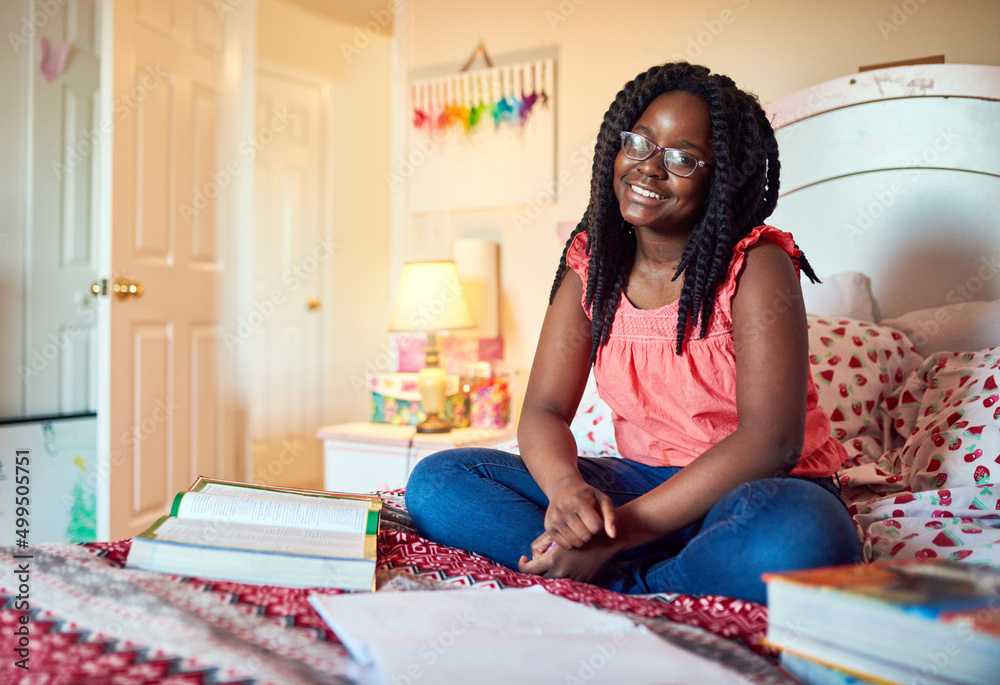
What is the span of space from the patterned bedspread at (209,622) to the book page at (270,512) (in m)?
0.08

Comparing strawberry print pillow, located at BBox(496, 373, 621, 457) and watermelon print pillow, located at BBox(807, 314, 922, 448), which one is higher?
watermelon print pillow, located at BBox(807, 314, 922, 448)

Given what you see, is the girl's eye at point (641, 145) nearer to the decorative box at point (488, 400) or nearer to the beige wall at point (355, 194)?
the decorative box at point (488, 400)

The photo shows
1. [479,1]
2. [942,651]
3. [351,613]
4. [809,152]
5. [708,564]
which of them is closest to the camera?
[942,651]

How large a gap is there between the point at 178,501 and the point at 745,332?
0.84 m

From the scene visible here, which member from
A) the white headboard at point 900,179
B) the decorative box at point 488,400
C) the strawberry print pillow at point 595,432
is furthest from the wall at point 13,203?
the white headboard at point 900,179

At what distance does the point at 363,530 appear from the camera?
3.39ft

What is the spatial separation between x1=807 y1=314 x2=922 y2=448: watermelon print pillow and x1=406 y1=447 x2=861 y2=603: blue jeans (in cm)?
45

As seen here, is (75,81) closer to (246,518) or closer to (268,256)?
(268,256)

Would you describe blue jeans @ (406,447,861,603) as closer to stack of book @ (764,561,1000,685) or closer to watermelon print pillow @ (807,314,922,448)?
stack of book @ (764,561,1000,685)

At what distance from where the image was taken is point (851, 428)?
164 cm

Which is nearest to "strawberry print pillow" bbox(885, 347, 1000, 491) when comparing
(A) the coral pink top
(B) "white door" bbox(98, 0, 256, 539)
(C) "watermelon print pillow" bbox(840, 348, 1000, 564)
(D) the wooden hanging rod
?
(C) "watermelon print pillow" bbox(840, 348, 1000, 564)

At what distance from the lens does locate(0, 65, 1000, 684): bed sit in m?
0.70

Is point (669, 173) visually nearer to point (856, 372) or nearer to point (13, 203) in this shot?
point (856, 372)

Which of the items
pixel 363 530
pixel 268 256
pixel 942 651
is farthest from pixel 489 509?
pixel 268 256
